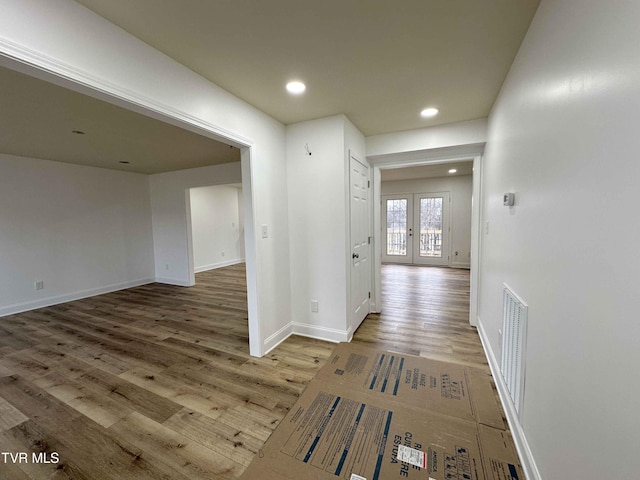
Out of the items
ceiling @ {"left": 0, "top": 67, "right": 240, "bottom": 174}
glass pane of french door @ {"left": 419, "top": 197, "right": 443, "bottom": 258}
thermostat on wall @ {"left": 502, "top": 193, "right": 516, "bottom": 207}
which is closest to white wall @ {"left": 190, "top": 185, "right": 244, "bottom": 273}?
ceiling @ {"left": 0, "top": 67, "right": 240, "bottom": 174}

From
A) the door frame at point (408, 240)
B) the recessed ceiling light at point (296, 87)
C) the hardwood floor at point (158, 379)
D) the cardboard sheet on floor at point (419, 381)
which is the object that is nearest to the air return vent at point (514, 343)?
the cardboard sheet on floor at point (419, 381)

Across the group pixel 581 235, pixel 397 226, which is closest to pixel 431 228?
pixel 397 226

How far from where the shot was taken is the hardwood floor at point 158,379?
150 cm

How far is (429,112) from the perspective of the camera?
2.61m

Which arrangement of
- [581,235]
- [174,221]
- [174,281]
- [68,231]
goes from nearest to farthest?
[581,235] → [68,231] → [174,221] → [174,281]

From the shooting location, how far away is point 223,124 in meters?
2.11

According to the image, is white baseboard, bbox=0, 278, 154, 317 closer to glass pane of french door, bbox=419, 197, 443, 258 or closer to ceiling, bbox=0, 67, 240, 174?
ceiling, bbox=0, 67, 240, 174

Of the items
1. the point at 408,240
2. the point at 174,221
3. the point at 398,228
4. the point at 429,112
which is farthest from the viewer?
the point at 398,228

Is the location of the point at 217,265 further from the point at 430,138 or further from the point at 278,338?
the point at 430,138

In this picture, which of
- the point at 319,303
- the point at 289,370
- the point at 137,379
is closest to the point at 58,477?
the point at 137,379

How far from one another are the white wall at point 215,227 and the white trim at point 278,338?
14.7 ft

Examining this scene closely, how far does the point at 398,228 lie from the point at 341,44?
6415 millimetres

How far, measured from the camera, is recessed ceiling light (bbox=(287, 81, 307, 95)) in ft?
6.67

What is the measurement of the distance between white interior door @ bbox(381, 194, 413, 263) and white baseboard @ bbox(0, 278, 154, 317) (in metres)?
6.43
